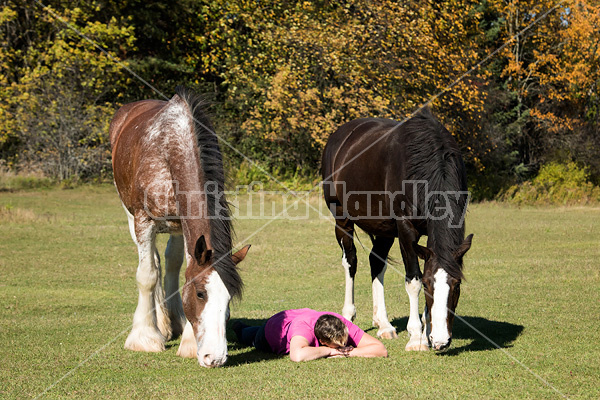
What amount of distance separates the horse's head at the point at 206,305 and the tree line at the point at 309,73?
18501 mm

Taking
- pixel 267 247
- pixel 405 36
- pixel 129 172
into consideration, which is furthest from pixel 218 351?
pixel 405 36

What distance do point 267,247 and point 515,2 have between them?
17.2 meters

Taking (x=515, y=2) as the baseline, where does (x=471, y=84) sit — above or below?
below

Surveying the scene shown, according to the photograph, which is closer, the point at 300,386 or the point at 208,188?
the point at 300,386

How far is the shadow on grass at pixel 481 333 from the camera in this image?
6276 mm

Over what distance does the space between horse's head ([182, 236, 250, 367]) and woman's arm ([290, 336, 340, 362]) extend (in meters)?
0.79

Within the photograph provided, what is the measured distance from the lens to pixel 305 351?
5.75 m

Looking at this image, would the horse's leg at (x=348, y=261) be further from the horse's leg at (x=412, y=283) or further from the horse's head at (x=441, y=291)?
the horse's head at (x=441, y=291)

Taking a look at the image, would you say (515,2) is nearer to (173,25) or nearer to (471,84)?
(471,84)

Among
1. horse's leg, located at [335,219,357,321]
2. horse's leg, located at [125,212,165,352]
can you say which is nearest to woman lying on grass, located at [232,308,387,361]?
horse's leg, located at [125,212,165,352]

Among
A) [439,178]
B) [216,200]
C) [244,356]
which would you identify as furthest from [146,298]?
[439,178]

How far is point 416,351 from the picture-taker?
20.4ft

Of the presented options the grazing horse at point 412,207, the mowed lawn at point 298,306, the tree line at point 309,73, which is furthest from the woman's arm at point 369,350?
the tree line at point 309,73

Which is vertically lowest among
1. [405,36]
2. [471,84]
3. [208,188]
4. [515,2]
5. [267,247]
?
[267,247]
